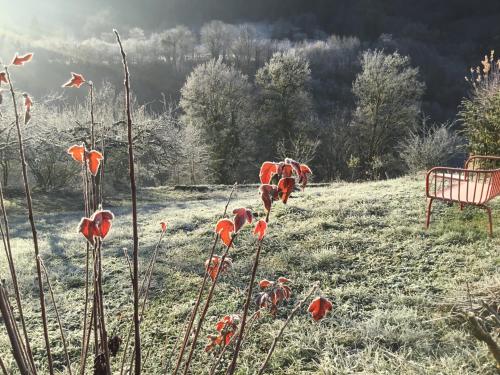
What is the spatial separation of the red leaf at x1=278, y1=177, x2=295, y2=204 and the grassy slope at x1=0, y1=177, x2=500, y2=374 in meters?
1.66

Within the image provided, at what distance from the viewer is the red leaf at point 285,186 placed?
1.09 m

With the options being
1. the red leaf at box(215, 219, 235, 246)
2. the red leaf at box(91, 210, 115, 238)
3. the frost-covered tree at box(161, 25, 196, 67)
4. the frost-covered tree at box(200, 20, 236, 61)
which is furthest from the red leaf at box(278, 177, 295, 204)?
the frost-covered tree at box(161, 25, 196, 67)

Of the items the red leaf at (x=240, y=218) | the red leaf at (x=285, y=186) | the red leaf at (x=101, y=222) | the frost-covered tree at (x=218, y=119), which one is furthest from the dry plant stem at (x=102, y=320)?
the frost-covered tree at (x=218, y=119)

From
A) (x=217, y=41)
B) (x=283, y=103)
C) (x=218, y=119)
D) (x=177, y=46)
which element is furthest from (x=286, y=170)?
(x=177, y=46)

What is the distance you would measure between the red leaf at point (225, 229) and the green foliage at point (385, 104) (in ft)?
83.5

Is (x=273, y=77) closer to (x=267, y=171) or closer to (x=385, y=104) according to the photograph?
(x=385, y=104)

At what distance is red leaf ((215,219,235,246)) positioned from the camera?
1177 millimetres

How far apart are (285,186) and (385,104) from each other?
2750 centimetres

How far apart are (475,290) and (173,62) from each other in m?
58.3

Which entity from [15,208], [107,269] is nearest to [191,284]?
[107,269]

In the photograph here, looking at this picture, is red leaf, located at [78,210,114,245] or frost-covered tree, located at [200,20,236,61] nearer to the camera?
red leaf, located at [78,210,114,245]

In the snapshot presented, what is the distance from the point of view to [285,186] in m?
1.10

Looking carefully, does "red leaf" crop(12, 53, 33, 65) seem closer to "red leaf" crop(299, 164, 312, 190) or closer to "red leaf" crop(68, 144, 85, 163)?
"red leaf" crop(68, 144, 85, 163)

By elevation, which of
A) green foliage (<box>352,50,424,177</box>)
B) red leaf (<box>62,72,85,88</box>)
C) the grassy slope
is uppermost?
green foliage (<box>352,50,424,177</box>)
